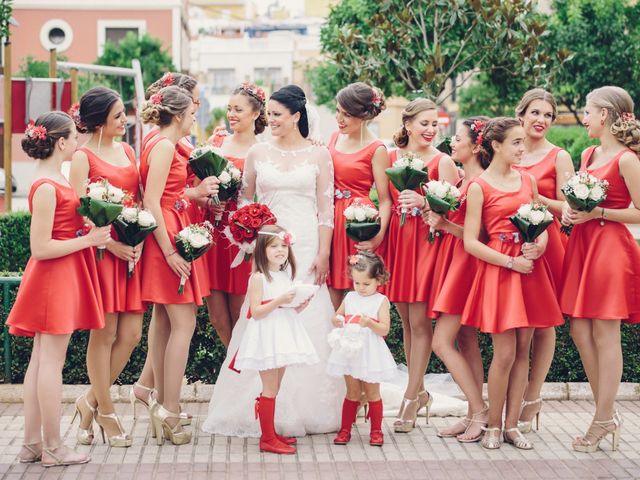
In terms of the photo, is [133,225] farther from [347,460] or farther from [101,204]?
[347,460]

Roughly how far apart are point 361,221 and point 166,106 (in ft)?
4.82

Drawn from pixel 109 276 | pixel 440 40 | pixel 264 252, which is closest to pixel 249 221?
pixel 264 252

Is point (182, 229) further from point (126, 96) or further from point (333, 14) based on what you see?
point (126, 96)

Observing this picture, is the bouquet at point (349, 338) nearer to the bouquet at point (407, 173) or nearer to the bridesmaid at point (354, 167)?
the bridesmaid at point (354, 167)

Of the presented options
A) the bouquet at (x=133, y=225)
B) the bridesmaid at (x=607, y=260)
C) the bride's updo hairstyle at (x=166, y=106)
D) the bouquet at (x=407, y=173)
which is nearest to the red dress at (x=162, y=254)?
the bride's updo hairstyle at (x=166, y=106)

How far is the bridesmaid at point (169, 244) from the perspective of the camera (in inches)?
261

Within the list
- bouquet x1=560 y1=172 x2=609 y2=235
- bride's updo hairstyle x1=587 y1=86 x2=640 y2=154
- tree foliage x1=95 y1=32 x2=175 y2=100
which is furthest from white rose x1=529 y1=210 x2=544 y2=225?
tree foliage x1=95 y1=32 x2=175 y2=100

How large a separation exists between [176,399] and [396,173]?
2.05 metres

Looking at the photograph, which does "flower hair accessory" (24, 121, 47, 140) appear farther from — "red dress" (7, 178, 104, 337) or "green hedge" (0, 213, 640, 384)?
"green hedge" (0, 213, 640, 384)

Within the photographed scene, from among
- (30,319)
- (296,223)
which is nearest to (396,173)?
(296,223)

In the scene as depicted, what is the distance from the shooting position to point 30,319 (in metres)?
6.24

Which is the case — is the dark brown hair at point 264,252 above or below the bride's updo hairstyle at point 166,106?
below

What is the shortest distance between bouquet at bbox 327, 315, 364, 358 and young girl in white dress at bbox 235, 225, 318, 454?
194 millimetres

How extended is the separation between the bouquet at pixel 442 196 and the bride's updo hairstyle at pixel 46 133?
225cm
